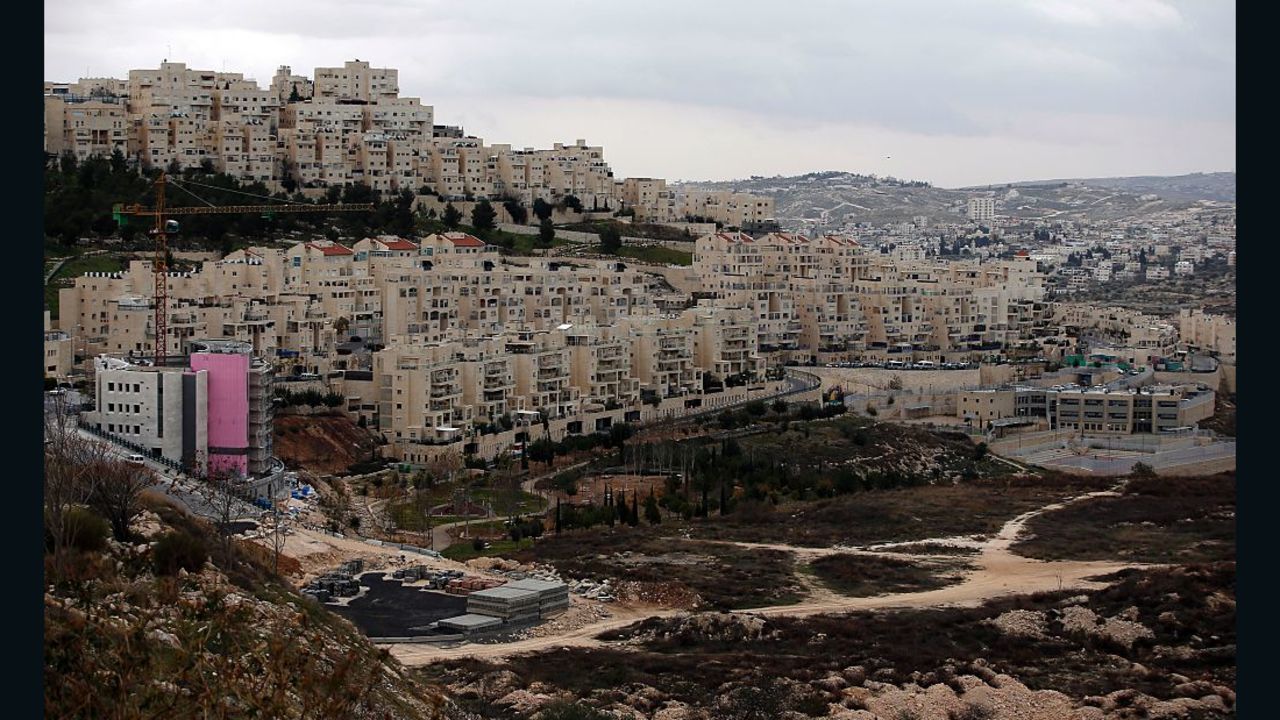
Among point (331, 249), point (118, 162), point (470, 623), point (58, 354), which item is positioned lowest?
point (470, 623)

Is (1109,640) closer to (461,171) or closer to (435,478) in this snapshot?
(435,478)

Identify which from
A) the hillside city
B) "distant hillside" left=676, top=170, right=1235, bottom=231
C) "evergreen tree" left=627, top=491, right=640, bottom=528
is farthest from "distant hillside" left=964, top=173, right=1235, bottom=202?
"evergreen tree" left=627, top=491, right=640, bottom=528

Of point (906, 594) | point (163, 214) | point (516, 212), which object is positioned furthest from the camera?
point (516, 212)

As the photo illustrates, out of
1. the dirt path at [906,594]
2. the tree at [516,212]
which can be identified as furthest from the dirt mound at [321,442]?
the tree at [516,212]

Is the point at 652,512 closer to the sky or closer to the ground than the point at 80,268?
closer to the ground

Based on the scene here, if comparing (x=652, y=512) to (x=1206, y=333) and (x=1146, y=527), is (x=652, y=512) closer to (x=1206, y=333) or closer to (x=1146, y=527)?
(x=1146, y=527)

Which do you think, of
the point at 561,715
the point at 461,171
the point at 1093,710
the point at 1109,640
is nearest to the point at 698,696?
the point at 561,715

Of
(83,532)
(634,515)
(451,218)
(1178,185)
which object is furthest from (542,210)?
(1178,185)
